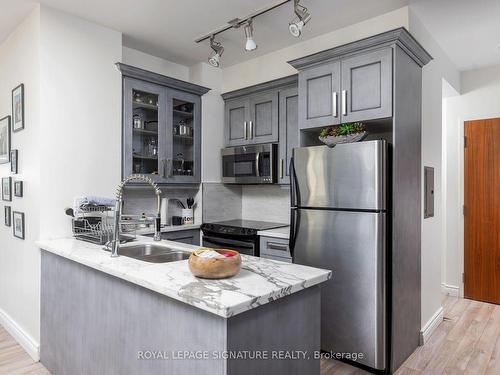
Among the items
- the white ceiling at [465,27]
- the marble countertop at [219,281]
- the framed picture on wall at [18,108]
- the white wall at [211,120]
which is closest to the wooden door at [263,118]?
the white wall at [211,120]

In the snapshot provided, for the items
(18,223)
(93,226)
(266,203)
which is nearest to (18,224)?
(18,223)

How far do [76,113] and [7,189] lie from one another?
43.1 inches

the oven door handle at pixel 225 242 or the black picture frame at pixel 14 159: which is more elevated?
the black picture frame at pixel 14 159

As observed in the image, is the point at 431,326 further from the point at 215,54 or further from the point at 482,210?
the point at 215,54

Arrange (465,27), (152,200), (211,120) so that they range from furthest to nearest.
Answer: (211,120), (152,200), (465,27)

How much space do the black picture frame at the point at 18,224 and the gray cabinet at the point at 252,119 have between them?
6.85 ft

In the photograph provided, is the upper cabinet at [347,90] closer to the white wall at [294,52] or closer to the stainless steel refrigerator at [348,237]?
the stainless steel refrigerator at [348,237]

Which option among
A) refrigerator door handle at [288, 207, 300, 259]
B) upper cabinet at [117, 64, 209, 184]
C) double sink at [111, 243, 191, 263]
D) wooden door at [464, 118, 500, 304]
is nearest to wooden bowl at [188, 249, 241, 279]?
double sink at [111, 243, 191, 263]

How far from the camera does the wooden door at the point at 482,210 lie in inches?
146

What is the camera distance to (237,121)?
149 inches

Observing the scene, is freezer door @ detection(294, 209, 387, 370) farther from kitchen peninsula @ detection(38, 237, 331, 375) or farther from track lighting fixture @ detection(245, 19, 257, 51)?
track lighting fixture @ detection(245, 19, 257, 51)

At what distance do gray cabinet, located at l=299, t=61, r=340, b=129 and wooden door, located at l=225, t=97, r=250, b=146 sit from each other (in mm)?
975

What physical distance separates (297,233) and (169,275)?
140 cm

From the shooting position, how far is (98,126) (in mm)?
2814
